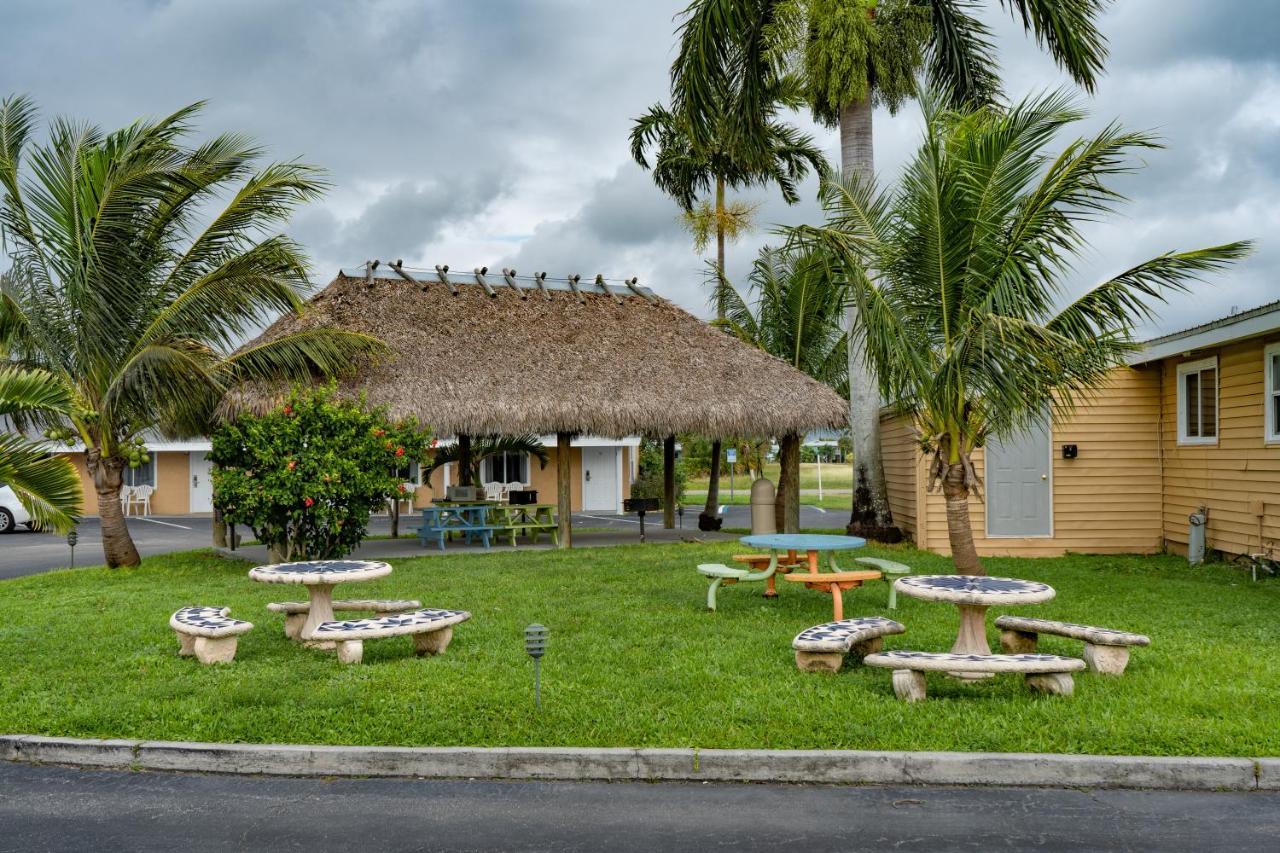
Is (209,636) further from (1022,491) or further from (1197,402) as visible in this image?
(1197,402)

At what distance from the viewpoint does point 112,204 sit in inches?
544

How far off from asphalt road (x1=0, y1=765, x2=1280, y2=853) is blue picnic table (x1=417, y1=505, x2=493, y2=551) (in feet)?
39.2

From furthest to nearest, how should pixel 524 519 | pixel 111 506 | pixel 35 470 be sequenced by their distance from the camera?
pixel 524 519
pixel 111 506
pixel 35 470

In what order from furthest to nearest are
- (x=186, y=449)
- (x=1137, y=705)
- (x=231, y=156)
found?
1. (x=186, y=449)
2. (x=231, y=156)
3. (x=1137, y=705)

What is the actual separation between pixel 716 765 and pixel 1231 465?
11.2 m

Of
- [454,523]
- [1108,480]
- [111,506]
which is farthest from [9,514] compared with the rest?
[1108,480]

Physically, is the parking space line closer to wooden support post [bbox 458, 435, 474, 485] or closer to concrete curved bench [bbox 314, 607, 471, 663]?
wooden support post [bbox 458, 435, 474, 485]

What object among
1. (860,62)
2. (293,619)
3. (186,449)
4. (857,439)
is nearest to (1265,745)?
(293,619)

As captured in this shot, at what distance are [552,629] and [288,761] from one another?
12.3 feet

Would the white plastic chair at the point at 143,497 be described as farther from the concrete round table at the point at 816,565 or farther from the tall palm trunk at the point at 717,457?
the concrete round table at the point at 816,565

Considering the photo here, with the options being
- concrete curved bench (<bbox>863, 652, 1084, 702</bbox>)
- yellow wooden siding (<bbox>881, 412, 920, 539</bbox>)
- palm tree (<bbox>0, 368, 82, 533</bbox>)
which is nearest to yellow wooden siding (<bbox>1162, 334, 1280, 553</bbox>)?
yellow wooden siding (<bbox>881, 412, 920, 539</bbox>)

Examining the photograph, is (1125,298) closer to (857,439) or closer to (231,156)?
(857,439)

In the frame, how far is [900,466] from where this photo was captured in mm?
17344

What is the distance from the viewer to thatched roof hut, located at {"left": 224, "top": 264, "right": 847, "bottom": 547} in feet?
53.8
